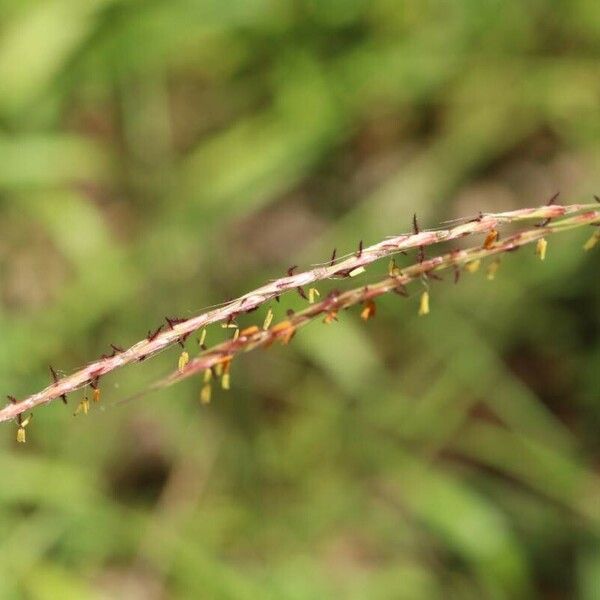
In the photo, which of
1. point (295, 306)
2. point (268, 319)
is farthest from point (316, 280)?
point (295, 306)

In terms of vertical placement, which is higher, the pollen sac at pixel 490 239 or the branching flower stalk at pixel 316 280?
the pollen sac at pixel 490 239

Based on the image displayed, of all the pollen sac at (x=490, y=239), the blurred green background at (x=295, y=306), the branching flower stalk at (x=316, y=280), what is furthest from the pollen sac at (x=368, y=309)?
the blurred green background at (x=295, y=306)

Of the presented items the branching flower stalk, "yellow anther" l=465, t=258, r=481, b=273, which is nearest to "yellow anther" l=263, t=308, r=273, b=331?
the branching flower stalk

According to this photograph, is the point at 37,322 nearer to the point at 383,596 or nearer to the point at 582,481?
the point at 383,596

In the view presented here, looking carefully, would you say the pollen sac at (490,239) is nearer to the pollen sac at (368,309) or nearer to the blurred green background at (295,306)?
the pollen sac at (368,309)

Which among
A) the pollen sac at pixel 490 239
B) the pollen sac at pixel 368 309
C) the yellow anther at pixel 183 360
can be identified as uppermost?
the pollen sac at pixel 490 239

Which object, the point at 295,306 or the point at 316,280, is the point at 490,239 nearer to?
the point at 316,280

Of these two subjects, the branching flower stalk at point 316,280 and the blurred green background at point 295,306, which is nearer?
the branching flower stalk at point 316,280

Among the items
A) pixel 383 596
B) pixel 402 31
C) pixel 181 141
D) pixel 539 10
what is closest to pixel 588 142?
pixel 539 10

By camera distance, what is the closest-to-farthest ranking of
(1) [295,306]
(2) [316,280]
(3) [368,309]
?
A: (2) [316,280] → (3) [368,309] → (1) [295,306]
